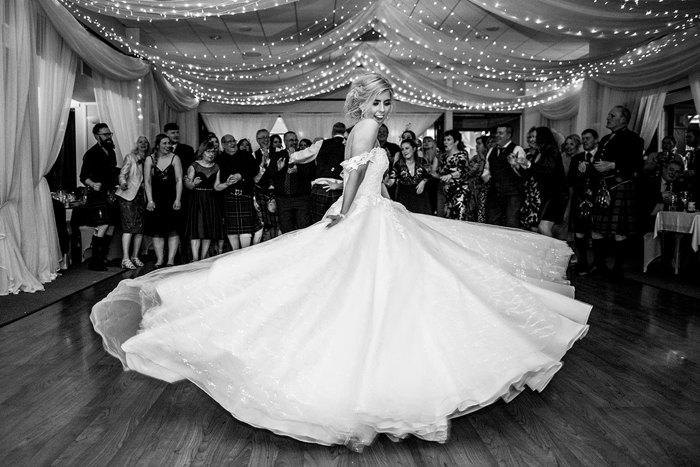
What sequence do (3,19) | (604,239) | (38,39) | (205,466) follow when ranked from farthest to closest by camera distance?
(604,239)
(38,39)
(3,19)
(205,466)

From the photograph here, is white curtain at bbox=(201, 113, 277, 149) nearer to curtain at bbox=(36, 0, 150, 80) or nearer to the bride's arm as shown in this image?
curtain at bbox=(36, 0, 150, 80)

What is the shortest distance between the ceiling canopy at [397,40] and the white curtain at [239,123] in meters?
2.23

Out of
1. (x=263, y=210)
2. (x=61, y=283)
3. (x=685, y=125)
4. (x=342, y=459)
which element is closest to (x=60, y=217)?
(x=61, y=283)

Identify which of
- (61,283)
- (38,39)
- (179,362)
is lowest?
(61,283)

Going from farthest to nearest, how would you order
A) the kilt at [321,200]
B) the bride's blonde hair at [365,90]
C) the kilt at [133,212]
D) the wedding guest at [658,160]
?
1. the kilt at [133,212]
2. the wedding guest at [658,160]
3. the kilt at [321,200]
4. the bride's blonde hair at [365,90]

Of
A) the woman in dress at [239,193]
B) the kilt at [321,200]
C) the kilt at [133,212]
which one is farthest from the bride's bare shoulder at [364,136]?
the kilt at [133,212]

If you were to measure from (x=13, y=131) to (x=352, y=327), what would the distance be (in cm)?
416

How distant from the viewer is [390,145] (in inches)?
251

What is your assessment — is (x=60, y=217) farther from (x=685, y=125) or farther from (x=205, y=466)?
(x=685, y=125)

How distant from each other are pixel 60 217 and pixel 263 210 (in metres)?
2.16

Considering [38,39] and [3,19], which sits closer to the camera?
[3,19]

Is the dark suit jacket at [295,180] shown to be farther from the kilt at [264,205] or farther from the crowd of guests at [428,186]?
the kilt at [264,205]

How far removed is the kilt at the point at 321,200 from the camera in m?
5.05

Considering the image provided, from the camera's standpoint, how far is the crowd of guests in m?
5.83
